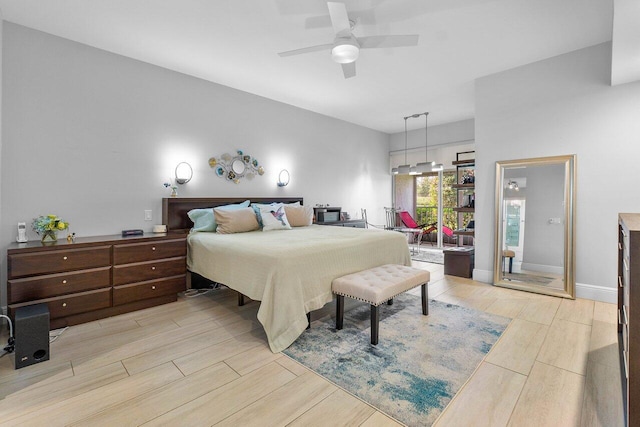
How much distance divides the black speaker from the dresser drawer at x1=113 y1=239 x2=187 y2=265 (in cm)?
84

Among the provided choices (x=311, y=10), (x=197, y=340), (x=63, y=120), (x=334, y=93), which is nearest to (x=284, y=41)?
(x=311, y=10)

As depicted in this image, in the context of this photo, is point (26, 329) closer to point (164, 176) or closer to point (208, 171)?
point (164, 176)

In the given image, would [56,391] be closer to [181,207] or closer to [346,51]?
[181,207]

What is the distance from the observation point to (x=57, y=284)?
2572 mm

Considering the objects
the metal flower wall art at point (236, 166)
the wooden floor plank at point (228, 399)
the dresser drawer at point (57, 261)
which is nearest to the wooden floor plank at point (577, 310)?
the wooden floor plank at point (228, 399)

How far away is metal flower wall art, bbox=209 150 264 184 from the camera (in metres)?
4.29

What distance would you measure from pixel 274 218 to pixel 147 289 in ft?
5.54

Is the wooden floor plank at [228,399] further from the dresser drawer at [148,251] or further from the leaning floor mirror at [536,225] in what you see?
the leaning floor mirror at [536,225]

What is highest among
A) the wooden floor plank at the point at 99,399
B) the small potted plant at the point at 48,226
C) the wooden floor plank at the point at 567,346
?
the small potted plant at the point at 48,226

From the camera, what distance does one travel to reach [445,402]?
5.53ft

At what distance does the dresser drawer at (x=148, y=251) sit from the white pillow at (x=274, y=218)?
1.03 meters

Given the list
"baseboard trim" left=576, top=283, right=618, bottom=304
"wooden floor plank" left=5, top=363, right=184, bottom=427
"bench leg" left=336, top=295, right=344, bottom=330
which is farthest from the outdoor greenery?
"wooden floor plank" left=5, top=363, right=184, bottom=427

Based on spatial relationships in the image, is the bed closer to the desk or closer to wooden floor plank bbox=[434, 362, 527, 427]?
wooden floor plank bbox=[434, 362, 527, 427]

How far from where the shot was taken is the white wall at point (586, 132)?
3.17 metres
